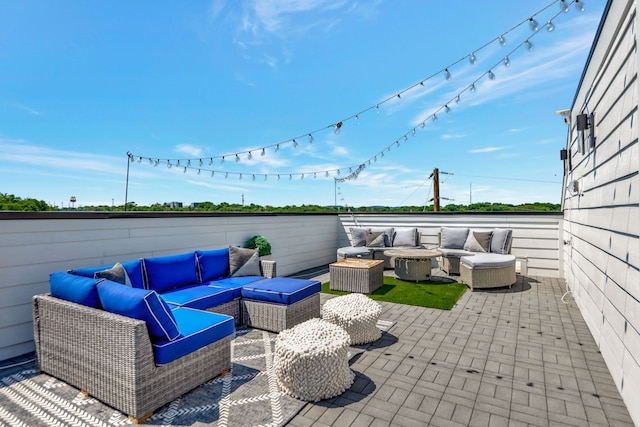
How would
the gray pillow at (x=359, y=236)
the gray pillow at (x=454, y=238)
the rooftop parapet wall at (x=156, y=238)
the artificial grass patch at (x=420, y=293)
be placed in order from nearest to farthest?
the rooftop parapet wall at (x=156, y=238) < the artificial grass patch at (x=420, y=293) < the gray pillow at (x=454, y=238) < the gray pillow at (x=359, y=236)

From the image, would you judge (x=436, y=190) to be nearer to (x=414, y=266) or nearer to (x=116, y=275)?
(x=414, y=266)

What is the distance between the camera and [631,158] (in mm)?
2006

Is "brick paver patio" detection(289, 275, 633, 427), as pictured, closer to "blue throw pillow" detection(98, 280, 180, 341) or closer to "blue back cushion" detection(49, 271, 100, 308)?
"blue throw pillow" detection(98, 280, 180, 341)

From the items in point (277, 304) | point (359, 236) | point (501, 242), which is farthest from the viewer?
point (359, 236)

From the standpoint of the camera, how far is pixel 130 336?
1.95 meters

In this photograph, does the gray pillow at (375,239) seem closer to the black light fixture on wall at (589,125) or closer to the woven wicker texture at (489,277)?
the woven wicker texture at (489,277)

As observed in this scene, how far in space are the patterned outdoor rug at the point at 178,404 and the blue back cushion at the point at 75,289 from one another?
2.17 feet

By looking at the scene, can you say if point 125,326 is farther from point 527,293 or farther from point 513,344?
point 527,293

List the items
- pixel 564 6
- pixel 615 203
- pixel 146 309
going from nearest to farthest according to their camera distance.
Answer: pixel 146 309 → pixel 615 203 → pixel 564 6

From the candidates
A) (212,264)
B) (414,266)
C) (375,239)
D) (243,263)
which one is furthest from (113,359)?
(375,239)

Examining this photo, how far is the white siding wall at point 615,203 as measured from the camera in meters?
1.95

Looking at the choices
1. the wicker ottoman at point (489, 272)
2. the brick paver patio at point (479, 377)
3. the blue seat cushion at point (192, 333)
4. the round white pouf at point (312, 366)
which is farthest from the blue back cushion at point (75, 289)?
the wicker ottoman at point (489, 272)

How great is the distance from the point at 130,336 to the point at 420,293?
169 inches

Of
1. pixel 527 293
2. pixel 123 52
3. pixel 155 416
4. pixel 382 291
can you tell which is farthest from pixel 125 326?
pixel 123 52
